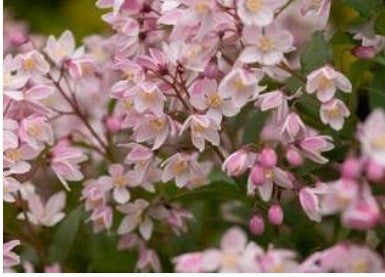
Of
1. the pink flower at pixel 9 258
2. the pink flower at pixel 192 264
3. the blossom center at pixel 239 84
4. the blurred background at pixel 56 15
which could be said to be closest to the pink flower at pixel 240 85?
the blossom center at pixel 239 84

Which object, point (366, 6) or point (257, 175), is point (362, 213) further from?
point (366, 6)

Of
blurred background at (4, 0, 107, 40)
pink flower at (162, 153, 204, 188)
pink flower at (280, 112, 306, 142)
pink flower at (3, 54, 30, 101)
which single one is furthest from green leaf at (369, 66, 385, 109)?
blurred background at (4, 0, 107, 40)

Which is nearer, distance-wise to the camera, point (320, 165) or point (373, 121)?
point (373, 121)

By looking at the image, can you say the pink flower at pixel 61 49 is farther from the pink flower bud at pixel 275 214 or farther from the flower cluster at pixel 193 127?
the pink flower bud at pixel 275 214

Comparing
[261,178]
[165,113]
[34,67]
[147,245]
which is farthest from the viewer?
[147,245]

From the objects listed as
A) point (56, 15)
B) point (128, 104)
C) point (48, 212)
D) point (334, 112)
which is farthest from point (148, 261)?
point (56, 15)

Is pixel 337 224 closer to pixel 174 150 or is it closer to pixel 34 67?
pixel 174 150

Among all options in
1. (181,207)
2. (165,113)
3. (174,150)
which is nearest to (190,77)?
(165,113)

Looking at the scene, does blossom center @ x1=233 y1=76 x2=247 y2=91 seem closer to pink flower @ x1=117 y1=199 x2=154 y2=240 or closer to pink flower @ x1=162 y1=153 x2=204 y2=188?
pink flower @ x1=162 y1=153 x2=204 y2=188
